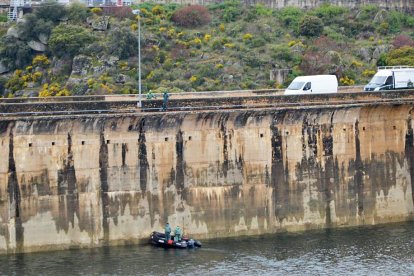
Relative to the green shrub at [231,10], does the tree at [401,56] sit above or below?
below

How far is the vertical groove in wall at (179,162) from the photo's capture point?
67.8m

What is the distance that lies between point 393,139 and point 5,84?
33928 mm

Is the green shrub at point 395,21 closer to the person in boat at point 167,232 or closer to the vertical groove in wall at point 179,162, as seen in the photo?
the vertical groove in wall at point 179,162

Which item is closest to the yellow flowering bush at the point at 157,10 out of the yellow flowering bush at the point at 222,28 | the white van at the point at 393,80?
the yellow flowering bush at the point at 222,28

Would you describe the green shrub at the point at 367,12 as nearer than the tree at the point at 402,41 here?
No

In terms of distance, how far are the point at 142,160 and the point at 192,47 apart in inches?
1298

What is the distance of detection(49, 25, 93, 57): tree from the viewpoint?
97125mm

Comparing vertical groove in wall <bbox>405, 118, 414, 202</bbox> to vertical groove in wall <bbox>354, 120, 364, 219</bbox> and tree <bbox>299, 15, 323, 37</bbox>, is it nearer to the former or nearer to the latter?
vertical groove in wall <bbox>354, 120, 364, 219</bbox>

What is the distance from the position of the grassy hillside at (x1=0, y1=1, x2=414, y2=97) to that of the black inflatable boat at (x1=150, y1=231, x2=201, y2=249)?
2467 cm

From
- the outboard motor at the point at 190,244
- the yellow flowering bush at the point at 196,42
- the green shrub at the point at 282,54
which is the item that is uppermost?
the yellow flowering bush at the point at 196,42

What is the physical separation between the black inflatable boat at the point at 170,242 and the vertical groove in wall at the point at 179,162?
267cm

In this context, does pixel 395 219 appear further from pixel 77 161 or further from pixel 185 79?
pixel 185 79

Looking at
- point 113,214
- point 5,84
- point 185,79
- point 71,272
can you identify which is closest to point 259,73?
point 185,79

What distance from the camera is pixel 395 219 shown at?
237 feet
